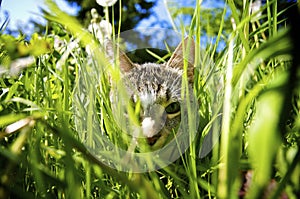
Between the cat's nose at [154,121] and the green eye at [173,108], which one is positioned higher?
the green eye at [173,108]

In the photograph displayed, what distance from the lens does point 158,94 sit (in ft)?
3.15

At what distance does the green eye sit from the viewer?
931 millimetres

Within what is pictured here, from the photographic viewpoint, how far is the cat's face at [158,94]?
0.80 meters

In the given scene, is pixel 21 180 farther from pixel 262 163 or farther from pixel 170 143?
pixel 262 163

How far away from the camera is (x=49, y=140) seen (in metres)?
0.59

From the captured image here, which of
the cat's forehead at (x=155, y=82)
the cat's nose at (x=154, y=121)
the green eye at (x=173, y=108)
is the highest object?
the cat's forehead at (x=155, y=82)

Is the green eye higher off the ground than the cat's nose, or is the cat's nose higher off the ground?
the green eye

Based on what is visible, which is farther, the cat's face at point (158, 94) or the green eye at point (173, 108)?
the green eye at point (173, 108)

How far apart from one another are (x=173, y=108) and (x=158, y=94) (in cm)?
5

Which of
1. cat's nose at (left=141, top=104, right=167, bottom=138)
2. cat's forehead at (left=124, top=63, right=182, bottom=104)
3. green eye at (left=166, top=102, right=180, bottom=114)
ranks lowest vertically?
cat's nose at (left=141, top=104, right=167, bottom=138)

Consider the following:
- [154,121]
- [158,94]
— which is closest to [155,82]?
[158,94]

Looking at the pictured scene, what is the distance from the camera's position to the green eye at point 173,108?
931 mm

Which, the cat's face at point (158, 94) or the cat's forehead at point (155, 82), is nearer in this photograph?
the cat's face at point (158, 94)

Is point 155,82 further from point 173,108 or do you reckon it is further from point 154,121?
point 154,121
